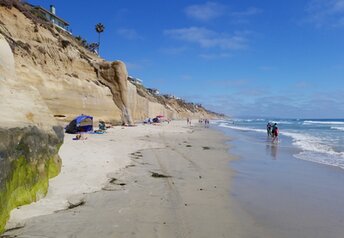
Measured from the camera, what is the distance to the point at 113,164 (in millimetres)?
11586

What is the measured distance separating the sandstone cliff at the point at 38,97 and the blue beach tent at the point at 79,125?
2384 millimetres

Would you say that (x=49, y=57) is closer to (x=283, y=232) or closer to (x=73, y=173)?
(x=73, y=173)

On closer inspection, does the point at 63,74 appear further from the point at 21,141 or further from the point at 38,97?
the point at 21,141

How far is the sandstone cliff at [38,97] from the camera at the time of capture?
5516 mm

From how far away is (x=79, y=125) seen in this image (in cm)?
2498

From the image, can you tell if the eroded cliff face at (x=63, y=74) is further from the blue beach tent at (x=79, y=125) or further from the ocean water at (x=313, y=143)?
the ocean water at (x=313, y=143)

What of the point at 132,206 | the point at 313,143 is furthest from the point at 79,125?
the point at 132,206

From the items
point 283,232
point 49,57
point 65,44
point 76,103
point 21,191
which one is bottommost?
point 283,232

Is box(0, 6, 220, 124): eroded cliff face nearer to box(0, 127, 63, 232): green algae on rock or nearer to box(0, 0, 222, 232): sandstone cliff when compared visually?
box(0, 0, 222, 232): sandstone cliff

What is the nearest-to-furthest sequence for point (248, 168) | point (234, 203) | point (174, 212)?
point (174, 212) < point (234, 203) < point (248, 168)

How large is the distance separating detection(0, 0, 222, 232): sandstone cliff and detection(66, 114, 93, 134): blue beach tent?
93.8 inches

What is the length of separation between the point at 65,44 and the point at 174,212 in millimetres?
30451

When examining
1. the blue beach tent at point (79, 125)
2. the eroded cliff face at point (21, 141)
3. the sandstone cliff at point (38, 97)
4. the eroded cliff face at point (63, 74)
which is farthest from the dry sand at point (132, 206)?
the eroded cliff face at point (63, 74)

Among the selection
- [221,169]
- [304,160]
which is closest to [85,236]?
[221,169]
